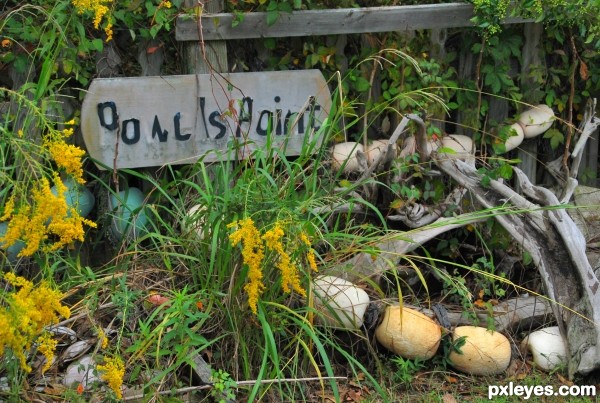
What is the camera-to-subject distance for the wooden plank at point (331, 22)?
441 cm

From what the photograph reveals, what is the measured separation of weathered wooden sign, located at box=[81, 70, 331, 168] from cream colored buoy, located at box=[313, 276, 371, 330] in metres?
0.83

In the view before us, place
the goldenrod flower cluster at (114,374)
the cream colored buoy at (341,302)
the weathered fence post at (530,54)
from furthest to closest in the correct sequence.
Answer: the weathered fence post at (530,54), the cream colored buoy at (341,302), the goldenrod flower cluster at (114,374)

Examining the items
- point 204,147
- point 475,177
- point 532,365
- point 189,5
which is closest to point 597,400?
point 532,365

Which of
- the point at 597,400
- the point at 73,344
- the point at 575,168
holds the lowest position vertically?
the point at 597,400

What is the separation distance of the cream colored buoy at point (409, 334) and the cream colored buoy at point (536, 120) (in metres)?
1.56

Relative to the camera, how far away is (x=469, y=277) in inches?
180

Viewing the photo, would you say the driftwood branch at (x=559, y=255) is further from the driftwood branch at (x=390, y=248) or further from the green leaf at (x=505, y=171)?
the driftwood branch at (x=390, y=248)

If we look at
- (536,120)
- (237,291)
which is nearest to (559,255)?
(536,120)

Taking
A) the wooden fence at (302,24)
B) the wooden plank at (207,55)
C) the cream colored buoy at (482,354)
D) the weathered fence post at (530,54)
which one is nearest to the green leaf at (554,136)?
the weathered fence post at (530,54)

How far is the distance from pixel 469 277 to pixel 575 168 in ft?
2.72

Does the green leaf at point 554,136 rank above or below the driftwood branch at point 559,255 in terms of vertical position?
above

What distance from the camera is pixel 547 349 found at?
4.00 metres

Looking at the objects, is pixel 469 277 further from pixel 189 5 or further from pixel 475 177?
pixel 189 5

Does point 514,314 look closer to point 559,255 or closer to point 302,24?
point 559,255
